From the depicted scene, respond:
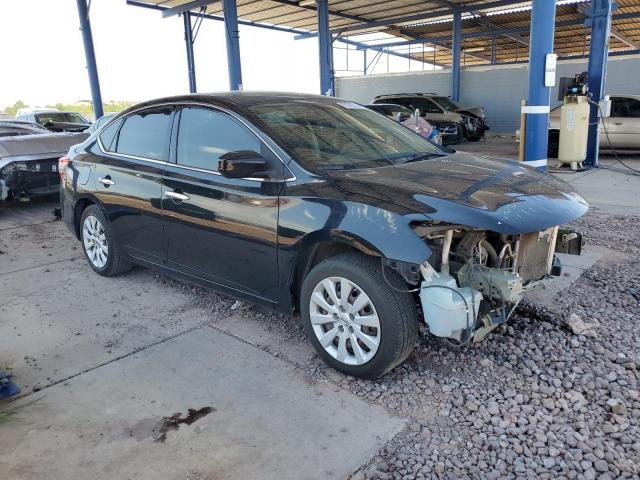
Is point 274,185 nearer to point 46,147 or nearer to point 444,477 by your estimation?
point 444,477

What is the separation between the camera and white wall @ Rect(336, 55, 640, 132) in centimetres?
1816

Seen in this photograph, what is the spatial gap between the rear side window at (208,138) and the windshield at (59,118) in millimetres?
11222

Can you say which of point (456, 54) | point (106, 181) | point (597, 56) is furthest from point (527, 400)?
point (456, 54)

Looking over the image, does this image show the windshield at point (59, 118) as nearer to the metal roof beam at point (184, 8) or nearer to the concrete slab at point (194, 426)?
the metal roof beam at point (184, 8)

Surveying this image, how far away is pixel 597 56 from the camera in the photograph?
37.0ft

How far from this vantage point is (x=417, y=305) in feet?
10.4

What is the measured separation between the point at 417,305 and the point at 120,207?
2741 mm

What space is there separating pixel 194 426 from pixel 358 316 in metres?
1.07

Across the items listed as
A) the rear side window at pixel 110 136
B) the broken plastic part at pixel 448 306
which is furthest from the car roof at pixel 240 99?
the broken plastic part at pixel 448 306

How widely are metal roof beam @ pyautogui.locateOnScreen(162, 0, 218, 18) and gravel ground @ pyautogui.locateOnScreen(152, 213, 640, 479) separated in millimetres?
16147

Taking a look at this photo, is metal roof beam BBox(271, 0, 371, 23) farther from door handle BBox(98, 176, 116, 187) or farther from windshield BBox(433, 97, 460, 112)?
door handle BBox(98, 176, 116, 187)

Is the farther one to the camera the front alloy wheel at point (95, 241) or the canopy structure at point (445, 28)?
the canopy structure at point (445, 28)

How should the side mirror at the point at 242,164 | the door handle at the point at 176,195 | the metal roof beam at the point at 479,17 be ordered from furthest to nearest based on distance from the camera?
the metal roof beam at the point at 479,17 → the door handle at the point at 176,195 → the side mirror at the point at 242,164

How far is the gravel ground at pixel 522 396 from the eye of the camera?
248 centimetres
